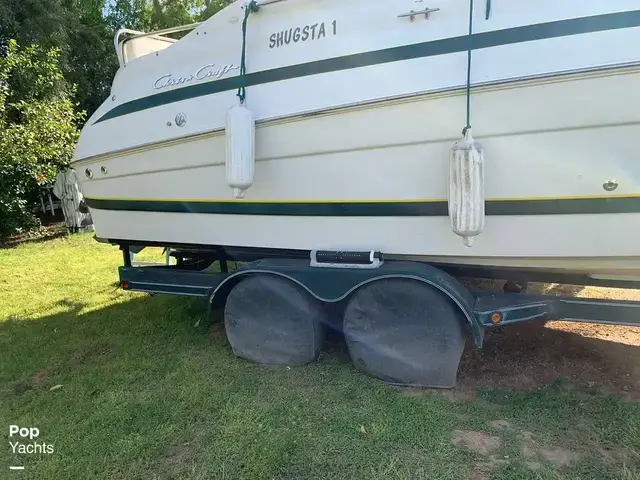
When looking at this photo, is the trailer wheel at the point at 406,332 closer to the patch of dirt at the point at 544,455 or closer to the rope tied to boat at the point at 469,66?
the patch of dirt at the point at 544,455

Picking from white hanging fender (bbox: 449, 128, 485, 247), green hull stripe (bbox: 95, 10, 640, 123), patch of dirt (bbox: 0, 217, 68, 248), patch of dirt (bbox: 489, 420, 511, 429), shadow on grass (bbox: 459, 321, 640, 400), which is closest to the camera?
green hull stripe (bbox: 95, 10, 640, 123)

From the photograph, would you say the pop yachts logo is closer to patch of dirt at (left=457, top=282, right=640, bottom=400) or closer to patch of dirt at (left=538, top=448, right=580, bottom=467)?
patch of dirt at (left=457, top=282, right=640, bottom=400)

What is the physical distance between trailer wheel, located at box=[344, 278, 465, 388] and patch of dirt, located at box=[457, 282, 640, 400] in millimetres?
309

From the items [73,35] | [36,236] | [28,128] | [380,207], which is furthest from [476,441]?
[73,35]

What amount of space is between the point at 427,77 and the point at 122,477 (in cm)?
264

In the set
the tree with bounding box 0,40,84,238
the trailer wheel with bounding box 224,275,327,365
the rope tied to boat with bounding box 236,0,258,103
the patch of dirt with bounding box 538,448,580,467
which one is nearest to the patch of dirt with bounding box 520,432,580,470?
the patch of dirt with bounding box 538,448,580,467

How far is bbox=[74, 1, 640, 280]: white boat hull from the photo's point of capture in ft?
8.41

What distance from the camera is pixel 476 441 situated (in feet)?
8.81

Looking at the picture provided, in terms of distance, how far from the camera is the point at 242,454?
2637 mm

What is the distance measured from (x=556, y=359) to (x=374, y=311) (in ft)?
4.64

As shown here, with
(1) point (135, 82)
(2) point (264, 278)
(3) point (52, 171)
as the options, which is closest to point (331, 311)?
(2) point (264, 278)

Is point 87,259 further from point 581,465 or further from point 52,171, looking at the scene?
point 581,465

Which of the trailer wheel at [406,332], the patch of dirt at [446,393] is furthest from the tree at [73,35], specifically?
the patch of dirt at [446,393]

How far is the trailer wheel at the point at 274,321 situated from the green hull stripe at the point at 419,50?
4.36 ft
